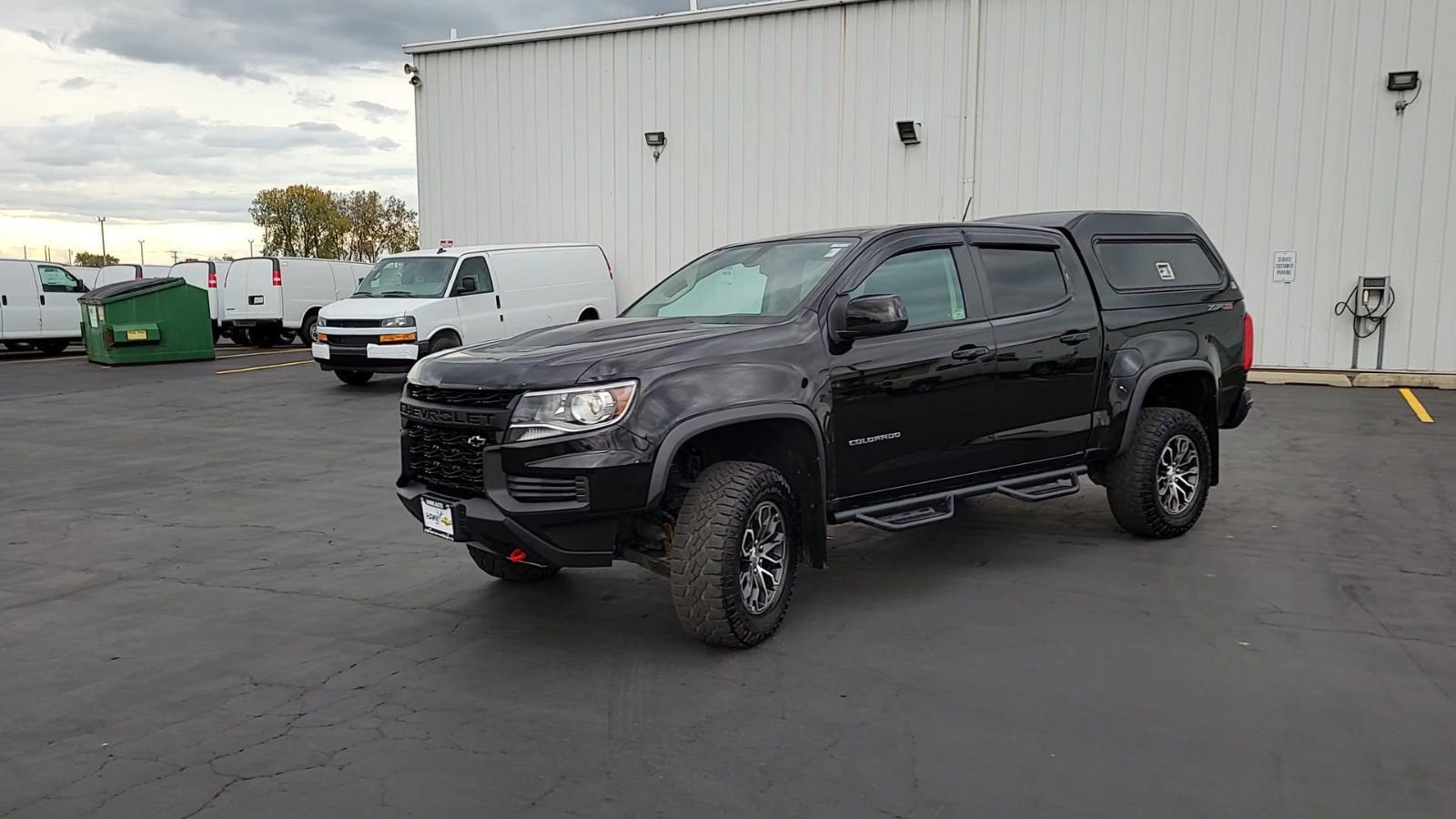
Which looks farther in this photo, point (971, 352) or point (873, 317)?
point (971, 352)

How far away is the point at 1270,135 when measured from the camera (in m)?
15.4

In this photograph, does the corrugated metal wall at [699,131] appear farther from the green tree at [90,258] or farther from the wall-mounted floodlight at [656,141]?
the green tree at [90,258]

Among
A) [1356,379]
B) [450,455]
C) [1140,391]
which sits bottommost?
[1356,379]

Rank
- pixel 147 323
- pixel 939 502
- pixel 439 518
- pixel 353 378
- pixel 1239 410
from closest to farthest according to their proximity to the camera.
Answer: pixel 439 518 → pixel 939 502 → pixel 1239 410 → pixel 353 378 → pixel 147 323

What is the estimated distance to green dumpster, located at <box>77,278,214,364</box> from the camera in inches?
742

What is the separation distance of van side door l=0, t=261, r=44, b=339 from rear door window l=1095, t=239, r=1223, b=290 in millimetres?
22727

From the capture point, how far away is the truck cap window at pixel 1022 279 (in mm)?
5887

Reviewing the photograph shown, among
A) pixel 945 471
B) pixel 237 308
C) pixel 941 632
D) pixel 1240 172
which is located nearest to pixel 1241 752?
pixel 941 632

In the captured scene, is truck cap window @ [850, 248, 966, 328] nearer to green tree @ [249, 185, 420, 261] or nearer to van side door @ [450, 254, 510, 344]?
van side door @ [450, 254, 510, 344]

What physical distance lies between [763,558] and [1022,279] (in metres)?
2.42

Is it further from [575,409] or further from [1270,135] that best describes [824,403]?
[1270,135]

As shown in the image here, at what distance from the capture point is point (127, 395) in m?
14.4

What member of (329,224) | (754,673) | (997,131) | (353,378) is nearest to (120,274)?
(353,378)

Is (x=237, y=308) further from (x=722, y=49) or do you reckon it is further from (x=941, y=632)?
(x=941, y=632)
